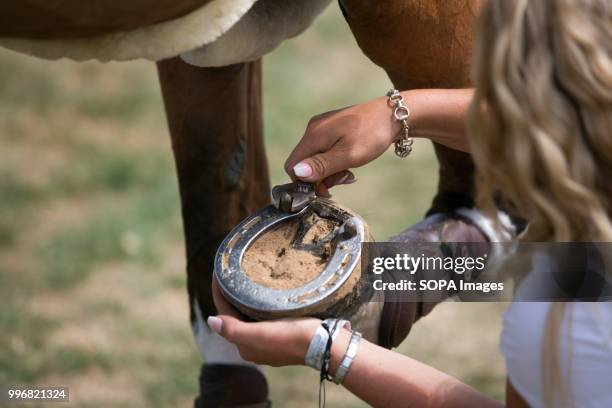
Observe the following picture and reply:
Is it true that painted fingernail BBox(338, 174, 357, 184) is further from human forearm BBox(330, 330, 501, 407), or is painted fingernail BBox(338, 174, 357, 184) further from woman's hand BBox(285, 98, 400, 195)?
human forearm BBox(330, 330, 501, 407)

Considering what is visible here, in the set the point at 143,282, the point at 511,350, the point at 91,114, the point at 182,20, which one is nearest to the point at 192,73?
the point at 182,20

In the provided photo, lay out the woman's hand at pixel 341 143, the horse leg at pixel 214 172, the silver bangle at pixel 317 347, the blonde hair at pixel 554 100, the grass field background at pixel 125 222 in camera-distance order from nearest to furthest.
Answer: the blonde hair at pixel 554 100
the silver bangle at pixel 317 347
the woman's hand at pixel 341 143
the horse leg at pixel 214 172
the grass field background at pixel 125 222

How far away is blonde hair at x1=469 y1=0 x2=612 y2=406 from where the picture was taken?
68cm

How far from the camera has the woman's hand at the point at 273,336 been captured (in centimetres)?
86

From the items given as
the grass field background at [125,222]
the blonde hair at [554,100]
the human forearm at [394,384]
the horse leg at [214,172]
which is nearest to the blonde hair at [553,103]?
the blonde hair at [554,100]

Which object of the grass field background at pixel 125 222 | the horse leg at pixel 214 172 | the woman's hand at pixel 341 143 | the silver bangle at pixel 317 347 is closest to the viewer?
the silver bangle at pixel 317 347

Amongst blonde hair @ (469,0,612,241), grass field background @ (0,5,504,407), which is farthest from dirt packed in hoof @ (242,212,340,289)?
grass field background @ (0,5,504,407)

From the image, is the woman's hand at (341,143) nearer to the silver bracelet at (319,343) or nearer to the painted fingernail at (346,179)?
the painted fingernail at (346,179)

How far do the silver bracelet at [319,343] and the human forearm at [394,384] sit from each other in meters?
0.01

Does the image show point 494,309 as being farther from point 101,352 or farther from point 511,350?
point 511,350

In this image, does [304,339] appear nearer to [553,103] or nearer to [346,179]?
[346,179]

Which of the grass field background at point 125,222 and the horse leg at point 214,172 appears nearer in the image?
the horse leg at point 214,172

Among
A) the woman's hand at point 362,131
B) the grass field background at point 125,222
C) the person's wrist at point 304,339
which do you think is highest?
the woman's hand at point 362,131

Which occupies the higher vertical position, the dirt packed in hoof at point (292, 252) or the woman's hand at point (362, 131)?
the woman's hand at point (362, 131)
